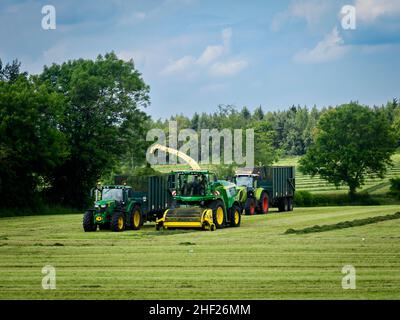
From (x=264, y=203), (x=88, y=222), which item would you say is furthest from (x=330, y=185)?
(x=88, y=222)

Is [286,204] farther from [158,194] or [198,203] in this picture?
[198,203]

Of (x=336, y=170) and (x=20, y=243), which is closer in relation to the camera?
(x=20, y=243)

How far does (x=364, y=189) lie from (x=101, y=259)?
64.8 meters

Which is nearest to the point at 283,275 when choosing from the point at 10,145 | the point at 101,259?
the point at 101,259

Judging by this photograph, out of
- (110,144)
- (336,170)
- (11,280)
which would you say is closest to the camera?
(11,280)

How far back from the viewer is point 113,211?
35344mm

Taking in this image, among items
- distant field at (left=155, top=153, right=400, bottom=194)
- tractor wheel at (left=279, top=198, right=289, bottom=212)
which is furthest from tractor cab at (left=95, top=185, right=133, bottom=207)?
distant field at (left=155, top=153, right=400, bottom=194)

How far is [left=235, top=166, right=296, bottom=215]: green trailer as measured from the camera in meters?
47.1

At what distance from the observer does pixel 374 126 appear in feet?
295

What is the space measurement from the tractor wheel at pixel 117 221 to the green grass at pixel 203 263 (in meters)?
0.45

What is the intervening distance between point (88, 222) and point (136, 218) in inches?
85.8

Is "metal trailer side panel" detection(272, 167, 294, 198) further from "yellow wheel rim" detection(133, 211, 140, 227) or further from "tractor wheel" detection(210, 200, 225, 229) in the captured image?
"yellow wheel rim" detection(133, 211, 140, 227)
